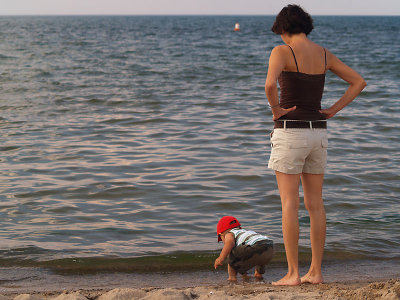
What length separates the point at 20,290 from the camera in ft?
14.4

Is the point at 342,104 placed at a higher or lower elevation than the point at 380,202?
higher

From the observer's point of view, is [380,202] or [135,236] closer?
[135,236]

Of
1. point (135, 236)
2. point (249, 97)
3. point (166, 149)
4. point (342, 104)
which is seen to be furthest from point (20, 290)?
point (249, 97)

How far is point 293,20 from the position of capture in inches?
154

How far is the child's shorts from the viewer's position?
4.38 m

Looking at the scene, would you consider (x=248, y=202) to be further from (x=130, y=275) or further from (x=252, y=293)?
(x=252, y=293)

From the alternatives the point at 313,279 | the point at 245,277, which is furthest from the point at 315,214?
the point at 245,277

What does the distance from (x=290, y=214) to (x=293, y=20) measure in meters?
1.41

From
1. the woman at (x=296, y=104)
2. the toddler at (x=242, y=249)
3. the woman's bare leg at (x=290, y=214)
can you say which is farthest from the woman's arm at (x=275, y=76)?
the toddler at (x=242, y=249)

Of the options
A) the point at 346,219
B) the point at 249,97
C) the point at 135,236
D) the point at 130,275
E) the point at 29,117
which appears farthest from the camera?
the point at 249,97

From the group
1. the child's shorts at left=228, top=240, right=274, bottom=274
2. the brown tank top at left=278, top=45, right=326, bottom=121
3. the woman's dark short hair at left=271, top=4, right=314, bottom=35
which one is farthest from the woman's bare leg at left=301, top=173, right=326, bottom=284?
the woman's dark short hair at left=271, top=4, right=314, bottom=35

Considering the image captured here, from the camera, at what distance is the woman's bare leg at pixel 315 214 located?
416 centimetres

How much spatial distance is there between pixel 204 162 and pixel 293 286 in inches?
163

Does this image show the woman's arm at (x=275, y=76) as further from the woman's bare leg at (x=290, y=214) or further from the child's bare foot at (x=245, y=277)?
the child's bare foot at (x=245, y=277)
